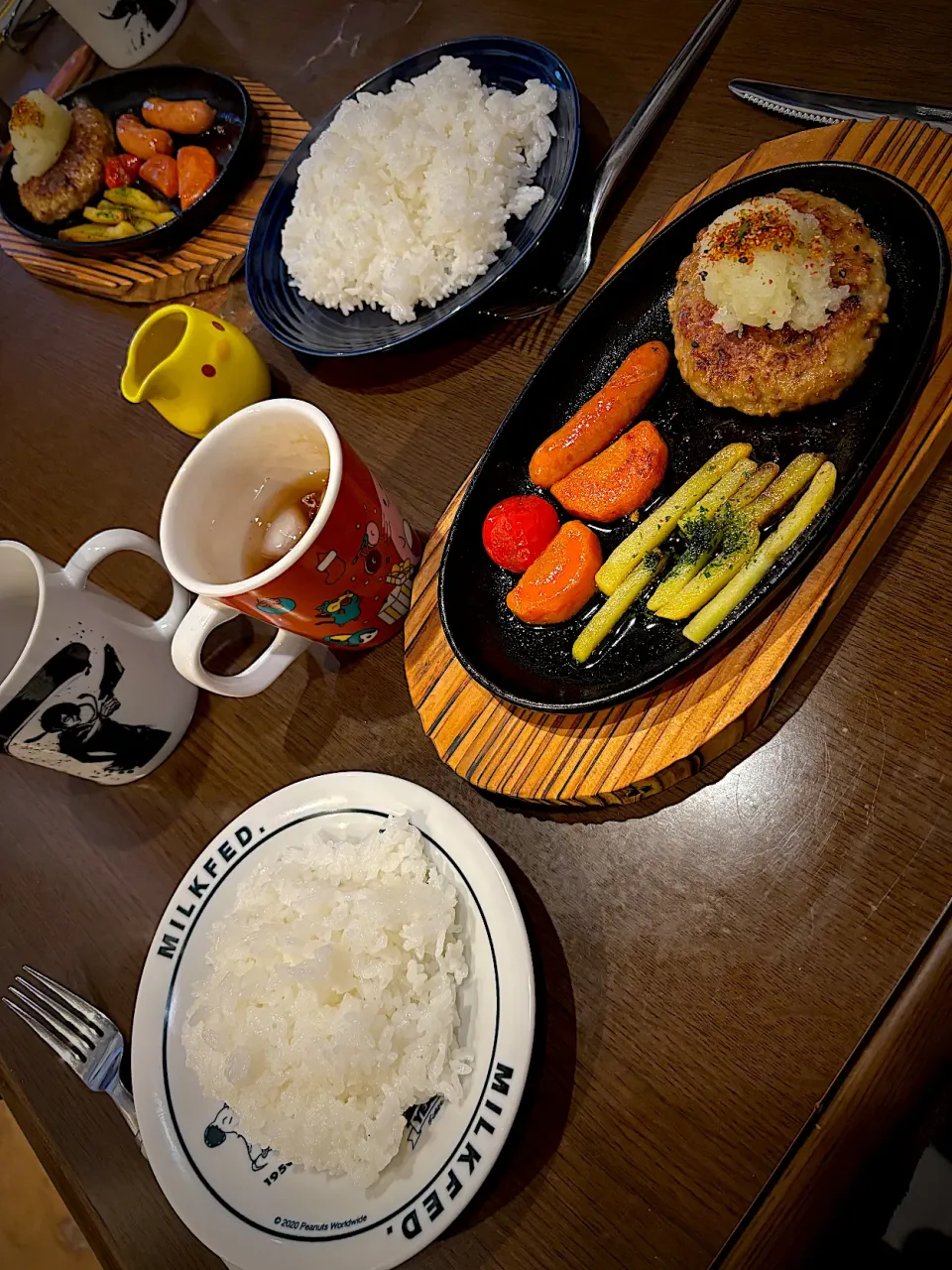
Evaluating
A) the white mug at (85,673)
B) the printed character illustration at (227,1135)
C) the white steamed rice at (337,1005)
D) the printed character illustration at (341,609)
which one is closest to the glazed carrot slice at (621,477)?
the printed character illustration at (341,609)

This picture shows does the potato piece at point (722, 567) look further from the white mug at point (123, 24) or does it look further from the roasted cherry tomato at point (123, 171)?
the white mug at point (123, 24)

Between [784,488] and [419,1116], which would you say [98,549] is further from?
[784,488]

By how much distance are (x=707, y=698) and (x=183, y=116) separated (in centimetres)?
228

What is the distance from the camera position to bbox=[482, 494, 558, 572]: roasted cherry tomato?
1452 mm

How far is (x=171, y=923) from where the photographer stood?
54.3 inches

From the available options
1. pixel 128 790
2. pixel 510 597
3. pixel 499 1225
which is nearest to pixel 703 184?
pixel 510 597

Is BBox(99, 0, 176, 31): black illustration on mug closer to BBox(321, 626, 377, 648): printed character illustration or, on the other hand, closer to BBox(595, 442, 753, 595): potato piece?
BBox(321, 626, 377, 648): printed character illustration

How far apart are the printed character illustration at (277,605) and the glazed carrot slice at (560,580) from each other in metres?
0.36

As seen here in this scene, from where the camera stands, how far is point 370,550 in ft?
4.59

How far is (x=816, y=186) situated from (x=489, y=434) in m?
0.70

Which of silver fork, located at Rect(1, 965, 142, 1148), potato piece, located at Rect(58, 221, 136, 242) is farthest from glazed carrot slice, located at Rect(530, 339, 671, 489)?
potato piece, located at Rect(58, 221, 136, 242)

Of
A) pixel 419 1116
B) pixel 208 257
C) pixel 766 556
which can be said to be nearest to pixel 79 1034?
pixel 419 1116

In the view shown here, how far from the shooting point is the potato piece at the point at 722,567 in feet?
4.19

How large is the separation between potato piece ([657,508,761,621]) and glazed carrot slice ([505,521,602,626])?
0.15 m
